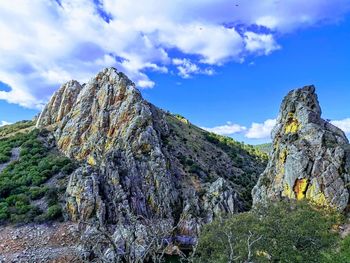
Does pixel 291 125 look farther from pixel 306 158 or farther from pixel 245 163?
pixel 245 163

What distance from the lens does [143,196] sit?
6419 centimetres

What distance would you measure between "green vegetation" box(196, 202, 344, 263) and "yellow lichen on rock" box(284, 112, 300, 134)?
49.7 ft

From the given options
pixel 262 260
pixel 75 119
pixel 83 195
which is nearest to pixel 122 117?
pixel 75 119

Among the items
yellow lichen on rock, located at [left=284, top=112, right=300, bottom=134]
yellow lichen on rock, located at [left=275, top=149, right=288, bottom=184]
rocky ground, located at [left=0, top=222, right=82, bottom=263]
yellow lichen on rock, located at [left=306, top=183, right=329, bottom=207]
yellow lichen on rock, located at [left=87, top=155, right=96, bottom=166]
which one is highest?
yellow lichen on rock, located at [left=284, top=112, right=300, bottom=134]

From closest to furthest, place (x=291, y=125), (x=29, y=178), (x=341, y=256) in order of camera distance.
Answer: (x=341, y=256) < (x=291, y=125) < (x=29, y=178)

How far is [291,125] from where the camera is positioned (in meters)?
55.7

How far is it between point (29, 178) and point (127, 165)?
57.3ft

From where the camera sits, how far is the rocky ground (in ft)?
155

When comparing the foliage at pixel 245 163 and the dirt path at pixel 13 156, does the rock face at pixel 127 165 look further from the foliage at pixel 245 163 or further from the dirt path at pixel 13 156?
the dirt path at pixel 13 156

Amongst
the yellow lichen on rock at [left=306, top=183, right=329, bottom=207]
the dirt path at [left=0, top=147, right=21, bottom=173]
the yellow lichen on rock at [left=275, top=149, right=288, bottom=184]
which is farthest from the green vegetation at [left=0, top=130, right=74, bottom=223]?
the yellow lichen on rock at [left=306, top=183, right=329, bottom=207]

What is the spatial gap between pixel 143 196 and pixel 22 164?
25375 millimetres

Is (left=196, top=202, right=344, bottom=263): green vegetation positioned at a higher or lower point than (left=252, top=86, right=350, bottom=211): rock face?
lower

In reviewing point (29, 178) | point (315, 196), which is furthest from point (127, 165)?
point (315, 196)

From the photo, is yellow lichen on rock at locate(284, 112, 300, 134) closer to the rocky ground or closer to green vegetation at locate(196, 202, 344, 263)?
green vegetation at locate(196, 202, 344, 263)
